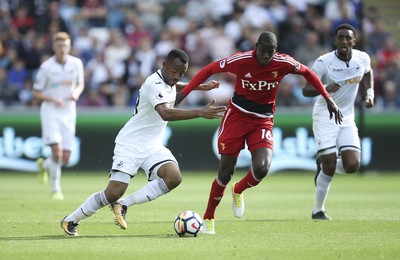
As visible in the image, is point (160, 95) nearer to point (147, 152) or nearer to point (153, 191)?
point (147, 152)

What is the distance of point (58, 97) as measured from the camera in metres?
17.3

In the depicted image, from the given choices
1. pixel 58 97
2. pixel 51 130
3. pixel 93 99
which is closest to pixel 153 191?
pixel 51 130

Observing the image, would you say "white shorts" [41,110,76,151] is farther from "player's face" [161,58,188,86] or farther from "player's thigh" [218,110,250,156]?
"player's face" [161,58,188,86]

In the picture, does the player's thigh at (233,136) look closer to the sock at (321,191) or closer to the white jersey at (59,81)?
the sock at (321,191)

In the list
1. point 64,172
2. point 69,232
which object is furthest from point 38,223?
point 64,172

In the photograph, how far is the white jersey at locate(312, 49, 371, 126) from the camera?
13.6 meters

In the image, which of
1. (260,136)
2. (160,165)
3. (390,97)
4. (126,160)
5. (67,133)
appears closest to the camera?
(126,160)

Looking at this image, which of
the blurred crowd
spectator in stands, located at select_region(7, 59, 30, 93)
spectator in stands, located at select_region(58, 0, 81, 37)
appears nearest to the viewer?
spectator in stands, located at select_region(7, 59, 30, 93)

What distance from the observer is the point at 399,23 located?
26.5 metres

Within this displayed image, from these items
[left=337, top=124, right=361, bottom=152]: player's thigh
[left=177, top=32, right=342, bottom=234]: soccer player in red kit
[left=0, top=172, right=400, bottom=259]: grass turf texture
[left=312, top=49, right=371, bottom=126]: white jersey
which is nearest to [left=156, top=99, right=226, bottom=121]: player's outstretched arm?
[left=177, top=32, right=342, bottom=234]: soccer player in red kit

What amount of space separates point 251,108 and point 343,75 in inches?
98.1

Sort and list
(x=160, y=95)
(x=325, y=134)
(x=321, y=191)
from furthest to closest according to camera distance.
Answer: (x=325, y=134), (x=321, y=191), (x=160, y=95)

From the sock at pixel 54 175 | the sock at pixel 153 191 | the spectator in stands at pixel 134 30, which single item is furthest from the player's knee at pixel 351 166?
the spectator in stands at pixel 134 30

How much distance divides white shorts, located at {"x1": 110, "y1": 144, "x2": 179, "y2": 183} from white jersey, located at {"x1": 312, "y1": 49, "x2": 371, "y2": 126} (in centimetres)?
343
